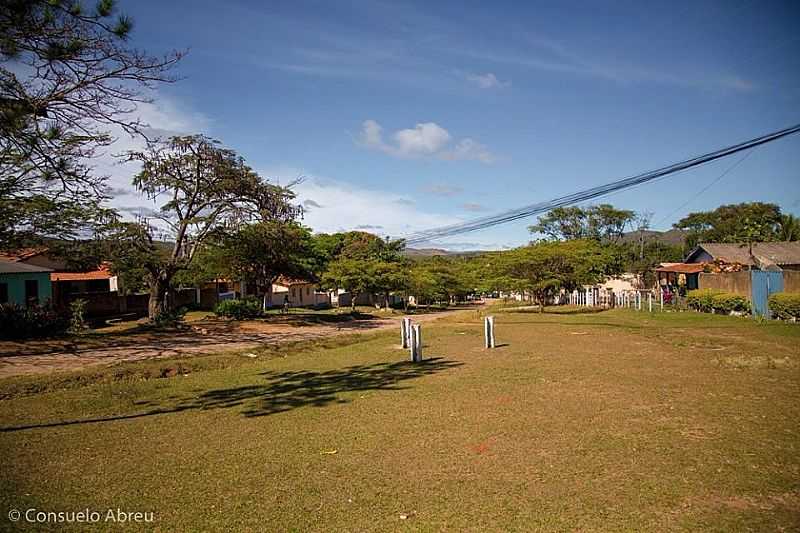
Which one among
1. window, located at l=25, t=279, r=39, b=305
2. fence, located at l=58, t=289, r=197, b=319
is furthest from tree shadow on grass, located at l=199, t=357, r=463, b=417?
fence, located at l=58, t=289, r=197, b=319

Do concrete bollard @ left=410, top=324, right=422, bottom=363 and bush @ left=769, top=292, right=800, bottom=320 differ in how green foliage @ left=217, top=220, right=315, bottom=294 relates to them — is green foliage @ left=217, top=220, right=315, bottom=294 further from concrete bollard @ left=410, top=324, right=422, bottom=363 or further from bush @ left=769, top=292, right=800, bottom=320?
bush @ left=769, top=292, right=800, bottom=320

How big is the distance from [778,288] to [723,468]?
72.3 feet

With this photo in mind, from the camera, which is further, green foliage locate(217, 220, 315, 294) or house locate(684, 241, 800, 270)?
house locate(684, 241, 800, 270)

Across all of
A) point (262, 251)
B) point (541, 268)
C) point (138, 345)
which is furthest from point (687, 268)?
point (138, 345)

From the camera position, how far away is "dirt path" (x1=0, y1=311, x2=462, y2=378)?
14477 mm

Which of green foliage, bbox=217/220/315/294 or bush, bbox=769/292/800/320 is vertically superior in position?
green foliage, bbox=217/220/315/294

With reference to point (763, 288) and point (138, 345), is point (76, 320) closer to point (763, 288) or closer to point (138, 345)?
point (138, 345)

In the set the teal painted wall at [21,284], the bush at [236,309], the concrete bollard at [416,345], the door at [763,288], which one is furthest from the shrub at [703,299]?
the teal painted wall at [21,284]

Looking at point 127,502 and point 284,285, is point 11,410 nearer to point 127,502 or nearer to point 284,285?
point 127,502

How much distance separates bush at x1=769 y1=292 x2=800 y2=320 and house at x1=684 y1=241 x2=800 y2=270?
11356 mm

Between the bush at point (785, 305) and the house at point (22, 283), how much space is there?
30617 millimetres

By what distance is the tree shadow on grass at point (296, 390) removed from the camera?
885 cm

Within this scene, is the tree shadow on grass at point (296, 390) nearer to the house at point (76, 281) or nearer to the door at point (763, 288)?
the door at point (763, 288)

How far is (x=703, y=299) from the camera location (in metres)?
28.2
